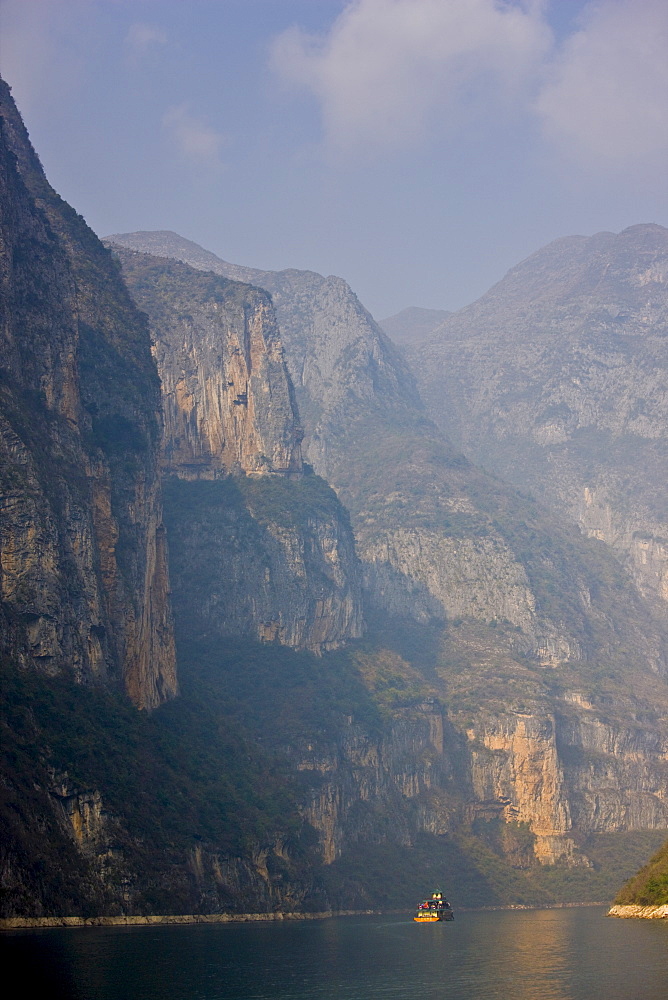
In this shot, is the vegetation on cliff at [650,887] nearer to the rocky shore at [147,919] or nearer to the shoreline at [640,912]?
the shoreline at [640,912]

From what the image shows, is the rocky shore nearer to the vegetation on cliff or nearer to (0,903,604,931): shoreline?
(0,903,604,931): shoreline

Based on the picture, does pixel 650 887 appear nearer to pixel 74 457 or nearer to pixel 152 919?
pixel 152 919

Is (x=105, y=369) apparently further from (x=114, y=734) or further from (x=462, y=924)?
(x=462, y=924)

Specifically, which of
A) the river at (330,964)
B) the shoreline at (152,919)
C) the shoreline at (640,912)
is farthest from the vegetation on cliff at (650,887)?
the river at (330,964)

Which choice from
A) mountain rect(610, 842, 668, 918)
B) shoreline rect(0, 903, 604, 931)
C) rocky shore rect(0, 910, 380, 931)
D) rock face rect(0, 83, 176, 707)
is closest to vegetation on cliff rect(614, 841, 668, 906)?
mountain rect(610, 842, 668, 918)

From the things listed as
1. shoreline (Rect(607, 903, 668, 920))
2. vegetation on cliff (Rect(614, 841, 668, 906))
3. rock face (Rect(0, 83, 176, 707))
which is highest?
rock face (Rect(0, 83, 176, 707))

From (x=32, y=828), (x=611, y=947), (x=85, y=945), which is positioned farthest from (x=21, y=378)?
(x=611, y=947)
